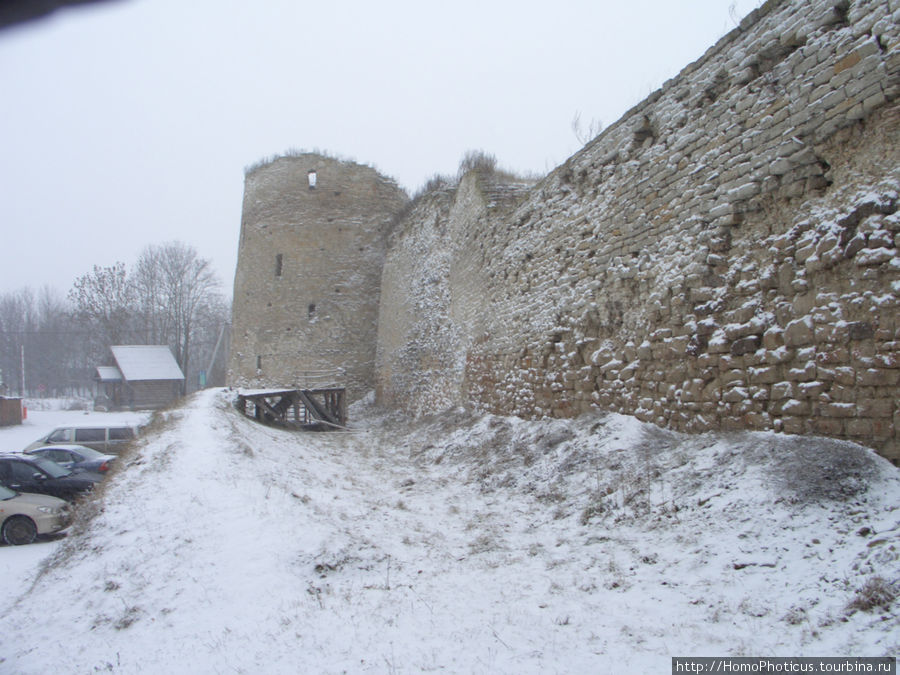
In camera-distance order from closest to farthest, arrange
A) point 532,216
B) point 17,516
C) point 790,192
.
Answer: point 790,192, point 17,516, point 532,216

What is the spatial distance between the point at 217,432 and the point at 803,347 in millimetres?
8216

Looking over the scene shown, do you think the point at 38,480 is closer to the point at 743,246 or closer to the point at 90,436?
the point at 90,436

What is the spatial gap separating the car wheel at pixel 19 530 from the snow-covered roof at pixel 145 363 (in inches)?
1130

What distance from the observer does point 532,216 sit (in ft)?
31.9

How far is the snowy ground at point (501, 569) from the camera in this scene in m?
2.98

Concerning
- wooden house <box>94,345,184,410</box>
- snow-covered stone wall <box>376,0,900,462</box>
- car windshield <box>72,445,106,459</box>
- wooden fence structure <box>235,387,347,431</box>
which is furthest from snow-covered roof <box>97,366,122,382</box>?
snow-covered stone wall <box>376,0,900,462</box>

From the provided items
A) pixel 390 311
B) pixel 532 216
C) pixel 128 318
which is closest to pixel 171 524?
pixel 532 216

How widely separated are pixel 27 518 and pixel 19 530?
174 mm

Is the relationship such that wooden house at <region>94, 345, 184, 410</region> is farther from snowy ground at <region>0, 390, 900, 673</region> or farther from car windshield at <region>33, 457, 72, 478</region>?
snowy ground at <region>0, 390, 900, 673</region>

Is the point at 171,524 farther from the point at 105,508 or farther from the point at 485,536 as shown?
the point at 485,536

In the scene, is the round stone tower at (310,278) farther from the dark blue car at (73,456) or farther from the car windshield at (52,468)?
the car windshield at (52,468)

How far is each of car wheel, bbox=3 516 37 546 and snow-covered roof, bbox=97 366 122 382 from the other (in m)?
30.7

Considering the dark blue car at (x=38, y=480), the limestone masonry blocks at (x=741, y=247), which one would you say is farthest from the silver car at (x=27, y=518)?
the limestone masonry blocks at (x=741, y=247)

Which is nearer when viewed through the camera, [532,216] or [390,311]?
[532,216]
